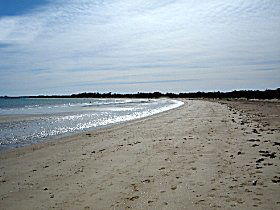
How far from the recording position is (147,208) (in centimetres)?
554

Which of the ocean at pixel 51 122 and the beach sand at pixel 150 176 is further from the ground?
the beach sand at pixel 150 176

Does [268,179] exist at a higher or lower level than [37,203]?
higher

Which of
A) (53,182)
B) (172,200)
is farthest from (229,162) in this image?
(53,182)

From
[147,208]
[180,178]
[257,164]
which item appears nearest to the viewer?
[147,208]

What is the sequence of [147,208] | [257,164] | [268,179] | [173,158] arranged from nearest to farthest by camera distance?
[147,208] < [268,179] < [257,164] < [173,158]

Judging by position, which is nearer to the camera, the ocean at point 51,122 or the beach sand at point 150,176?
the beach sand at point 150,176

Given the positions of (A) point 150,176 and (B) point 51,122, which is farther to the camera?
(B) point 51,122

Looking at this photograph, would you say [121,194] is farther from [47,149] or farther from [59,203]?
[47,149]

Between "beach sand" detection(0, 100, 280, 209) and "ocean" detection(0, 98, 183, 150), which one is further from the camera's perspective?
"ocean" detection(0, 98, 183, 150)

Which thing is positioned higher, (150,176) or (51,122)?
(150,176)

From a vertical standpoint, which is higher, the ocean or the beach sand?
the beach sand

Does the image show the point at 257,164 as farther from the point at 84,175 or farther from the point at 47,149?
the point at 47,149

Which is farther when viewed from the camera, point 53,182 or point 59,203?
point 53,182

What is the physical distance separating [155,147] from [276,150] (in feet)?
14.6
